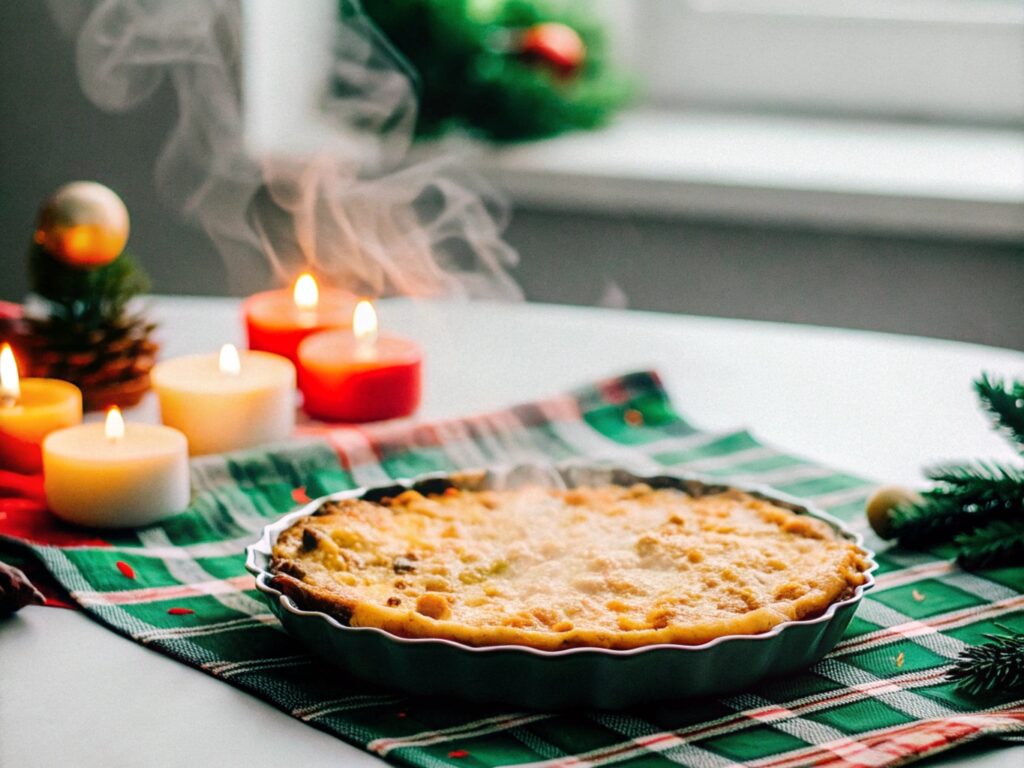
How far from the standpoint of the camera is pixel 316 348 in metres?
1.48

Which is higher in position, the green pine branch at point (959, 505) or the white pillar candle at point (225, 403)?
the green pine branch at point (959, 505)

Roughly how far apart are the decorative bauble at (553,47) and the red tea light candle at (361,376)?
1.24 meters

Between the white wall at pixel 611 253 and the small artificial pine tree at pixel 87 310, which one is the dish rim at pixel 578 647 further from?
the white wall at pixel 611 253

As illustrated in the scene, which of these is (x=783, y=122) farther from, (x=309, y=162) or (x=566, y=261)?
(x=309, y=162)

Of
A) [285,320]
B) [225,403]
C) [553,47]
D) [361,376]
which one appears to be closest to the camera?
[225,403]

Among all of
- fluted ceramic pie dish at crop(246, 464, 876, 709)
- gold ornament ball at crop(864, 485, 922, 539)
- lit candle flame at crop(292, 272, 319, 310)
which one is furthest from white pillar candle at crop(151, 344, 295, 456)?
gold ornament ball at crop(864, 485, 922, 539)

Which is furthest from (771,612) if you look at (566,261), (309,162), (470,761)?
(309,162)

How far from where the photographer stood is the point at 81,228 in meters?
1.42

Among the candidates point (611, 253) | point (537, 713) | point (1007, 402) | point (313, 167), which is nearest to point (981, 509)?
point (1007, 402)

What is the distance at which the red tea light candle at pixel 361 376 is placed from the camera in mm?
1439

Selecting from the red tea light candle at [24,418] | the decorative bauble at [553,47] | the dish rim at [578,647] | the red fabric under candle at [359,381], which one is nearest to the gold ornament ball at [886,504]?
the dish rim at [578,647]

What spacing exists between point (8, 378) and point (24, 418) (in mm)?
46

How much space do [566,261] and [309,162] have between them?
582 millimetres

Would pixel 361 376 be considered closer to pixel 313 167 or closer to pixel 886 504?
pixel 886 504
